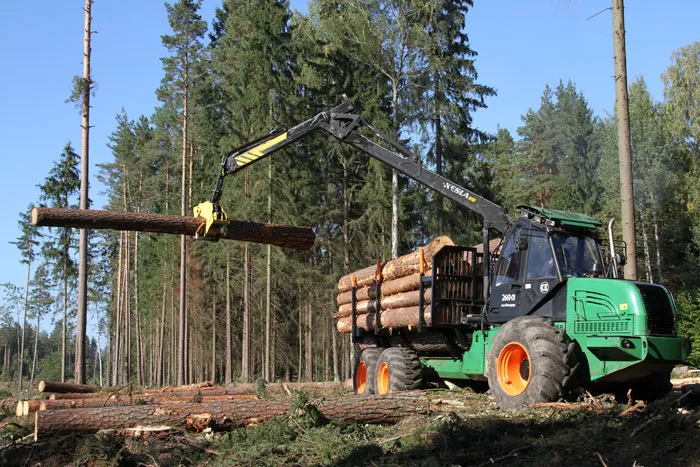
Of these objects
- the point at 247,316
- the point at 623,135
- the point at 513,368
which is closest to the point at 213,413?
the point at 513,368

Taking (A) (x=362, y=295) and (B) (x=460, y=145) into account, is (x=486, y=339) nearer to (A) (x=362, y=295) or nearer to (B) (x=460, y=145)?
(A) (x=362, y=295)

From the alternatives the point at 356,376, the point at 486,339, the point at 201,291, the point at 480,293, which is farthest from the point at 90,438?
the point at 201,291

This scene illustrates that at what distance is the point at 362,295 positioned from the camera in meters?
16.5

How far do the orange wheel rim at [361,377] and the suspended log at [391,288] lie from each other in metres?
1.58

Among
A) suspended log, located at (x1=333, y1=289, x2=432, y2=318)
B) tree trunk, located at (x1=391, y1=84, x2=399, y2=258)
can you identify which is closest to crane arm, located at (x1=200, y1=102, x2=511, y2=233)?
suspended log, located at (x1=333, y1=289, x2=432, y2=318)

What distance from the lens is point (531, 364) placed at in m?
9.77

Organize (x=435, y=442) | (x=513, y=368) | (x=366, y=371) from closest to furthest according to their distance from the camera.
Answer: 1. (x=435, y=442)
2. (x=513, y=368)
3. (x=366, y=371)

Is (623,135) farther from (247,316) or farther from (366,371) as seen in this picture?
(247,316)

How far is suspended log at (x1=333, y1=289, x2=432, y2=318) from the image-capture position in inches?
526

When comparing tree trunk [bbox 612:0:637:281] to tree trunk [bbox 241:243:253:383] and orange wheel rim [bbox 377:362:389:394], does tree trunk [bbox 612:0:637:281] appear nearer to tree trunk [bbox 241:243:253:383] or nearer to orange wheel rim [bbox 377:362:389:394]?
orange wheel rim [bbox 377:362:389:394]

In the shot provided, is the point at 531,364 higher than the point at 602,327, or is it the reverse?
the point at 602,327

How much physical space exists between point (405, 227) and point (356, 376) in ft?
49.4

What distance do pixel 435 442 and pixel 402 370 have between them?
582cm

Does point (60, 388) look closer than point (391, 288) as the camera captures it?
No
